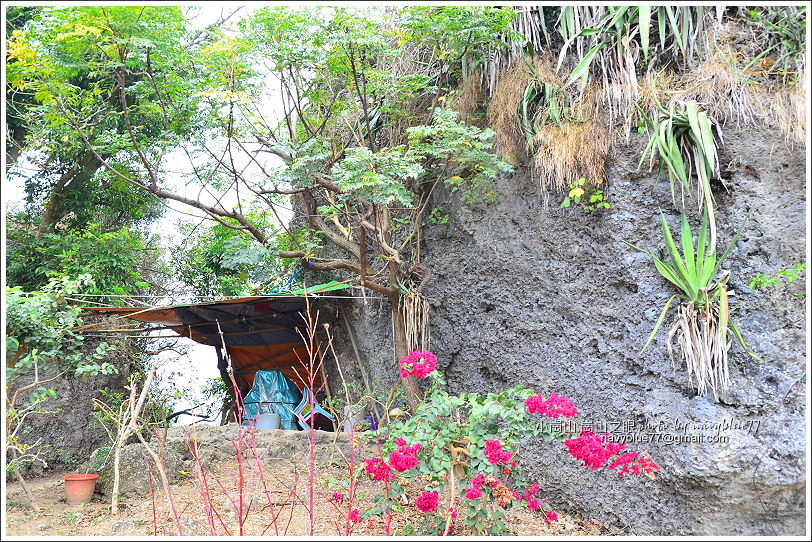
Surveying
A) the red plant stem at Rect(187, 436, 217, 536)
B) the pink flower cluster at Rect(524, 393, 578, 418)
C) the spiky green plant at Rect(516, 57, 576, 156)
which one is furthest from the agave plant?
the red plant stem at Rect(187, 436, 217, 536)

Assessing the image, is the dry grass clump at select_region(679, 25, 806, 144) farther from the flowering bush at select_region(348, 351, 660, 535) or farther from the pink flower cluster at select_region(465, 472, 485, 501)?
the pink flower cluster at select_region(465, 472, 485, 501)

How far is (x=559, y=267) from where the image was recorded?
3818 millimetres

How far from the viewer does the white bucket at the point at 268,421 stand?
5.55 metres

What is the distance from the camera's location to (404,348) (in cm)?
451

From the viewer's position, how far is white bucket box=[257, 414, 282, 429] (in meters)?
5.55

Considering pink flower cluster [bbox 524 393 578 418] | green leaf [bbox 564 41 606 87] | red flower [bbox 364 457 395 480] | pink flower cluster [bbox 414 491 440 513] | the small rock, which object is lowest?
the small rock

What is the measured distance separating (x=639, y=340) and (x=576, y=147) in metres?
1.23

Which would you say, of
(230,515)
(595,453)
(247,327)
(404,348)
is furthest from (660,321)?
(247,327)

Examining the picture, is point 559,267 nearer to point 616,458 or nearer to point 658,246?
point 658,246

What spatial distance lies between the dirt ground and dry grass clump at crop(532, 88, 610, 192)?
2071 millimetres

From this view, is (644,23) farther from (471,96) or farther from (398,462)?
(398,462)

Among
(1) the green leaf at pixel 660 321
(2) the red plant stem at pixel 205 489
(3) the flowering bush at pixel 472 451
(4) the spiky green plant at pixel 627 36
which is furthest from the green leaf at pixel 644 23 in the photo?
(2) the red plant stem at pixel 205 489

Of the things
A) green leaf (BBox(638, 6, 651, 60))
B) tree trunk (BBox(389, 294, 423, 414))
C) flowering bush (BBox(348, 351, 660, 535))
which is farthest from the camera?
tree trunk (BBox(389, 294, 423, 414))

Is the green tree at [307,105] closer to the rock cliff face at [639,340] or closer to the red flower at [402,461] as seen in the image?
the rock cliff face at [639,340]
